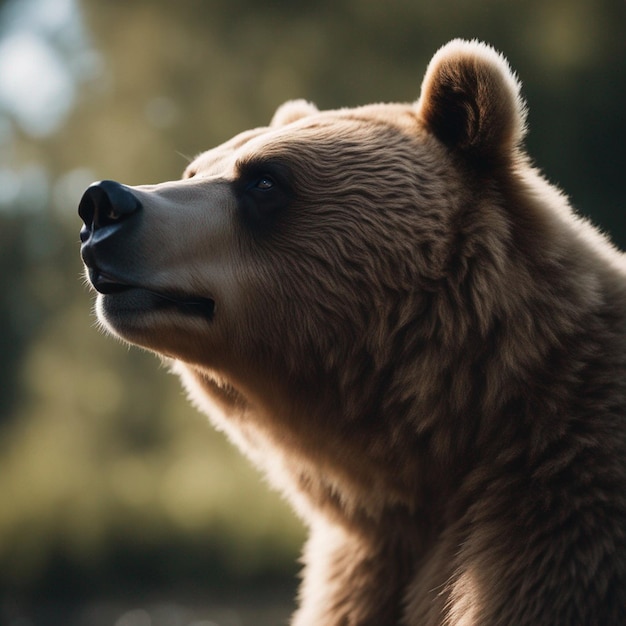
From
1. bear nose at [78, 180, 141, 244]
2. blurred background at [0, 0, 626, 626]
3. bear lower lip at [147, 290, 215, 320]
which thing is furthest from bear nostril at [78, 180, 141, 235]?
blurred background at [0, 0, 626, 626]

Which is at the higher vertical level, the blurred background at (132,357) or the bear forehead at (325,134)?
the blurred background at (132,357)

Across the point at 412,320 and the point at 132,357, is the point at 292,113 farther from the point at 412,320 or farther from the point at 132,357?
the point at 132,357

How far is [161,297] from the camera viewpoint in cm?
273

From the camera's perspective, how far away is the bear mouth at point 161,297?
272cm

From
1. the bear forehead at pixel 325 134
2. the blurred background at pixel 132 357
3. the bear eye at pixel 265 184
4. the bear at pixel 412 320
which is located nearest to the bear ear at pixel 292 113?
the bear forehead at pixel 325 134

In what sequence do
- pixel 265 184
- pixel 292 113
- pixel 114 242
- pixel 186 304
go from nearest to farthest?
pixel 114 242
pixel 186 304
pixel 265 184
pixel 292 113

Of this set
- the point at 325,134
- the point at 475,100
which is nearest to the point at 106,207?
the point at 325,134

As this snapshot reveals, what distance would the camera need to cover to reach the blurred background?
11.0 meters

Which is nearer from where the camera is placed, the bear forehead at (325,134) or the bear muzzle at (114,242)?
the bear muzzle at (114,242)

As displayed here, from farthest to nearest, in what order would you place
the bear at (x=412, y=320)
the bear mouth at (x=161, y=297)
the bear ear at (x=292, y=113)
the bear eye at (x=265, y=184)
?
the bear ear at (x=292, y=113) < the bear eye at (x=265, y=184) < the bear mouth at (x=161, y=297) < the bear at (x=412, y=320)

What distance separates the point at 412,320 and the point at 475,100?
75 cm

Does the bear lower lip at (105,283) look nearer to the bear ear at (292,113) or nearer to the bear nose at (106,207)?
the bear nose at (106,207)

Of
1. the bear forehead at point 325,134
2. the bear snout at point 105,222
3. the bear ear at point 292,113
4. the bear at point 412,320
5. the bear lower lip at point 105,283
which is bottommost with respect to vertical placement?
the bear at point 412,320

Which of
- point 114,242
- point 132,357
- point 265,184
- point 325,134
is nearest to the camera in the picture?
point 114,242
